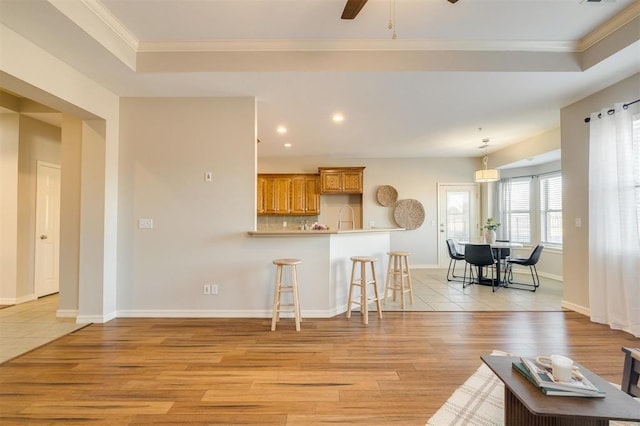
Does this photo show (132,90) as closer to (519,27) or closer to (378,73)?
(378,73)

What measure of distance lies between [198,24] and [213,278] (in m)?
2.75

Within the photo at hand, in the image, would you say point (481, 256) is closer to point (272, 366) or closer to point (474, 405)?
point (474, 405)

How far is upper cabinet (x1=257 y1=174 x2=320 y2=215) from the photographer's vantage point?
23.5ft

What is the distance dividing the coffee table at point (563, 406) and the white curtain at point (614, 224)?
2.52m


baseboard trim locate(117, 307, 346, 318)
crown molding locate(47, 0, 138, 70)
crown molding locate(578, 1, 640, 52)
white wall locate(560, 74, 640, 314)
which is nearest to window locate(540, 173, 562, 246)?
white wall locate(560, 74, 640, 314)

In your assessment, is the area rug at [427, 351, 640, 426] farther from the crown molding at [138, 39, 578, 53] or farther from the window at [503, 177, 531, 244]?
the window at [503, 177, 531, 244]

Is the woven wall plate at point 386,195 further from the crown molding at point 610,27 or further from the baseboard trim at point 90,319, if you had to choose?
the baseboard trim at point 90,319

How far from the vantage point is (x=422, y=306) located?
4238mm

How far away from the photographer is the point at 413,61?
315 cm

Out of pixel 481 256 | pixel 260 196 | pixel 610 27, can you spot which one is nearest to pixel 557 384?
pixel 610 27

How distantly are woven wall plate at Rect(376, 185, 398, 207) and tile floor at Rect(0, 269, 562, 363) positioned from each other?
2.03 m

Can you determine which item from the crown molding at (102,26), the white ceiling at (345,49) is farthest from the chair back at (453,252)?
the crown molding at (102,26)

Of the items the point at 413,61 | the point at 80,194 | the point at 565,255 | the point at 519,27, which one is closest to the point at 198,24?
the point at 413,61

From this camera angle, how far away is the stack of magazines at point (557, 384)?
54.7 inches
